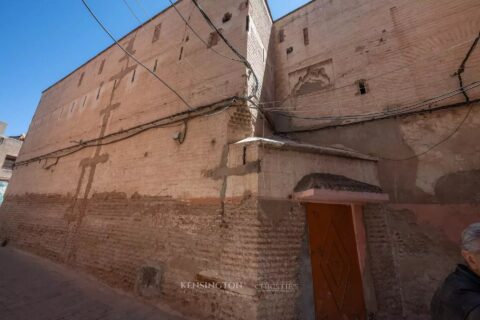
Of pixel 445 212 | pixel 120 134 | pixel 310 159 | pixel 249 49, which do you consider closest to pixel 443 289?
pixel 310 159

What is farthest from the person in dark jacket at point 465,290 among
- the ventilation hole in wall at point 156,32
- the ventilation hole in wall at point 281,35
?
the ventilation hole in wall at point 156,32

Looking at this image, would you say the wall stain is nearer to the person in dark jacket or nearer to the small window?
the person in dark jacket

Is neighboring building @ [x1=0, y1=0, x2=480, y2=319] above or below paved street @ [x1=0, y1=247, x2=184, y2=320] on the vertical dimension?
above

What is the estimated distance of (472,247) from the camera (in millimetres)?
1754

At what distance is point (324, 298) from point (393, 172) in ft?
10.9

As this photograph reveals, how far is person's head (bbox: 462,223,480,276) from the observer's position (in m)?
1.72

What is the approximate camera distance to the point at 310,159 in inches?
187

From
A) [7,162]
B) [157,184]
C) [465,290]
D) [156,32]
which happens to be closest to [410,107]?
[465,290]

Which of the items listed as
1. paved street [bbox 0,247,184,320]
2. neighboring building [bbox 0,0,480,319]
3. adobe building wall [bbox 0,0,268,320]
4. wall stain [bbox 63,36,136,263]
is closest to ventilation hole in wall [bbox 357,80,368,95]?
neighboring building [bbox 0,0,480,319]

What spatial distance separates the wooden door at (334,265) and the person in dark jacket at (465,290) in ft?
8.25

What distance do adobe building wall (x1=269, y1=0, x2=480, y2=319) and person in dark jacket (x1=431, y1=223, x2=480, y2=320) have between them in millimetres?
3269

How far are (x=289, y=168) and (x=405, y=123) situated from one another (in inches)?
135

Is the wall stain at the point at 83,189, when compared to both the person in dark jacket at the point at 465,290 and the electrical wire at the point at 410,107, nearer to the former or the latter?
the electrical wire at the point at 410,107

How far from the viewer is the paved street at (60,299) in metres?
4.32
